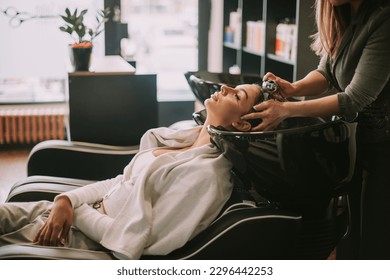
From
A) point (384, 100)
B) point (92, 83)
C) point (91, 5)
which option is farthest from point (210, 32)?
point (384, 100)

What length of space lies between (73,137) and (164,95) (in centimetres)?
268

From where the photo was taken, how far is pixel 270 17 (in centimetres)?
343

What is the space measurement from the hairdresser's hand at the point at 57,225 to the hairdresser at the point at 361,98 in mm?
627

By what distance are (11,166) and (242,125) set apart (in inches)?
124

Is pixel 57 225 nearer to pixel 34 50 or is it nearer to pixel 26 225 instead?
pixel 26 225

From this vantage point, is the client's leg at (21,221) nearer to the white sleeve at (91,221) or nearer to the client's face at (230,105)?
the white sleeve at (91,221)

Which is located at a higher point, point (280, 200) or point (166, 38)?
point (166, 38)

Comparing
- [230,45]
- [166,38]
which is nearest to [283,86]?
[230,45]

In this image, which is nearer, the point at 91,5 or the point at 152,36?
the point at 91,5

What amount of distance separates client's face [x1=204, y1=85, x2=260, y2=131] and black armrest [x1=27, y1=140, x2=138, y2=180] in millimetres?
770

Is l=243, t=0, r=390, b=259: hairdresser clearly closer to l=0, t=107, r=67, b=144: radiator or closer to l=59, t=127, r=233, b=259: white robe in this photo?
l=59, t=127, r=233, b=259: white robe

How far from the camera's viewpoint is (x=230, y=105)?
68.3 inches
